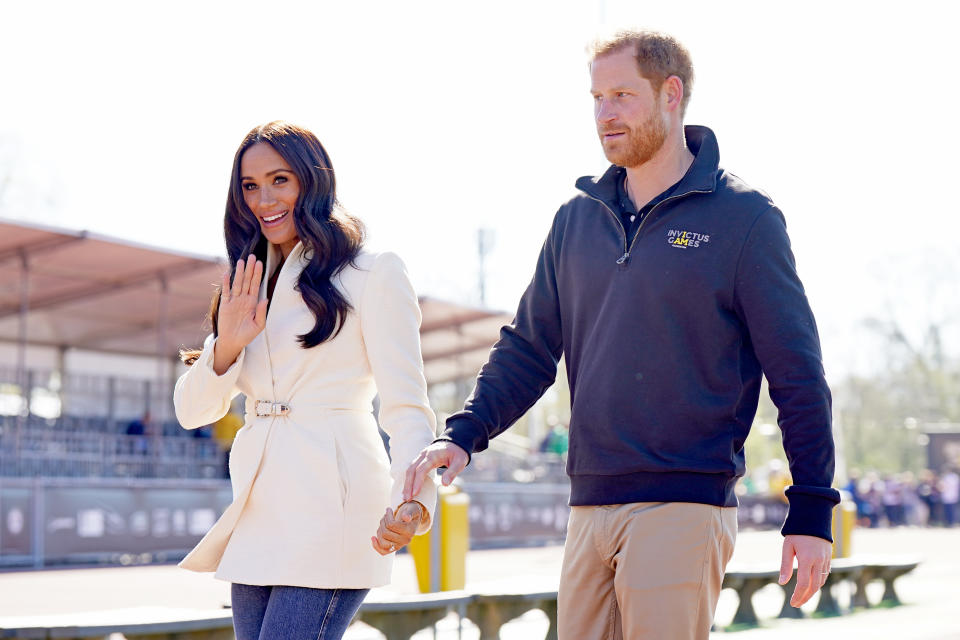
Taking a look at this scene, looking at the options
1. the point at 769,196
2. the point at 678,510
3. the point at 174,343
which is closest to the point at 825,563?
the point at 678,510

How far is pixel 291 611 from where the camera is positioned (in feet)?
10.7

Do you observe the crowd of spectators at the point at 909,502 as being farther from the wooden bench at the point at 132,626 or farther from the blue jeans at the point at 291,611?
the blue jeans at the point at 291,611

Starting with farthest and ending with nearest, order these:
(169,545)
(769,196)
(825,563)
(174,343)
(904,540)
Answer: (904,540)
(174,343)
(169,545)
(769,196)
(825,563)

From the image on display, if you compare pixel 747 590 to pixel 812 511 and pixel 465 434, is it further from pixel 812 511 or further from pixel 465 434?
pixel 812 511

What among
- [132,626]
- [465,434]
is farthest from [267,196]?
[132,626]

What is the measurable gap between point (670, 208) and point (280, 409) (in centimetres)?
114

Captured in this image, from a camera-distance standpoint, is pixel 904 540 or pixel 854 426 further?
pixel 854 426

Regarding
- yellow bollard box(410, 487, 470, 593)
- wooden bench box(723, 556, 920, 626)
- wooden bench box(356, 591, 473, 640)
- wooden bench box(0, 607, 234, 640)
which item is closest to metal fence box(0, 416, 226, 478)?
yellow bollard box(410, 487, 470, 593)

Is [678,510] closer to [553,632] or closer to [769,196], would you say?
[769,196]

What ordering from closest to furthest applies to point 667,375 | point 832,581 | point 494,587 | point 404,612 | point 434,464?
point 667,375
point 434,464
point 404,612
point 494,587
point 832,581

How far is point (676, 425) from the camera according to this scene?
3.00 metres

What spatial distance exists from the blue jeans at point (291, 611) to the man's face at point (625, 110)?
1318 millimetres

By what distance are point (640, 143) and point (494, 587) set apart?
610cm

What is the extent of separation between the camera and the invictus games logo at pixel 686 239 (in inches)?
121
